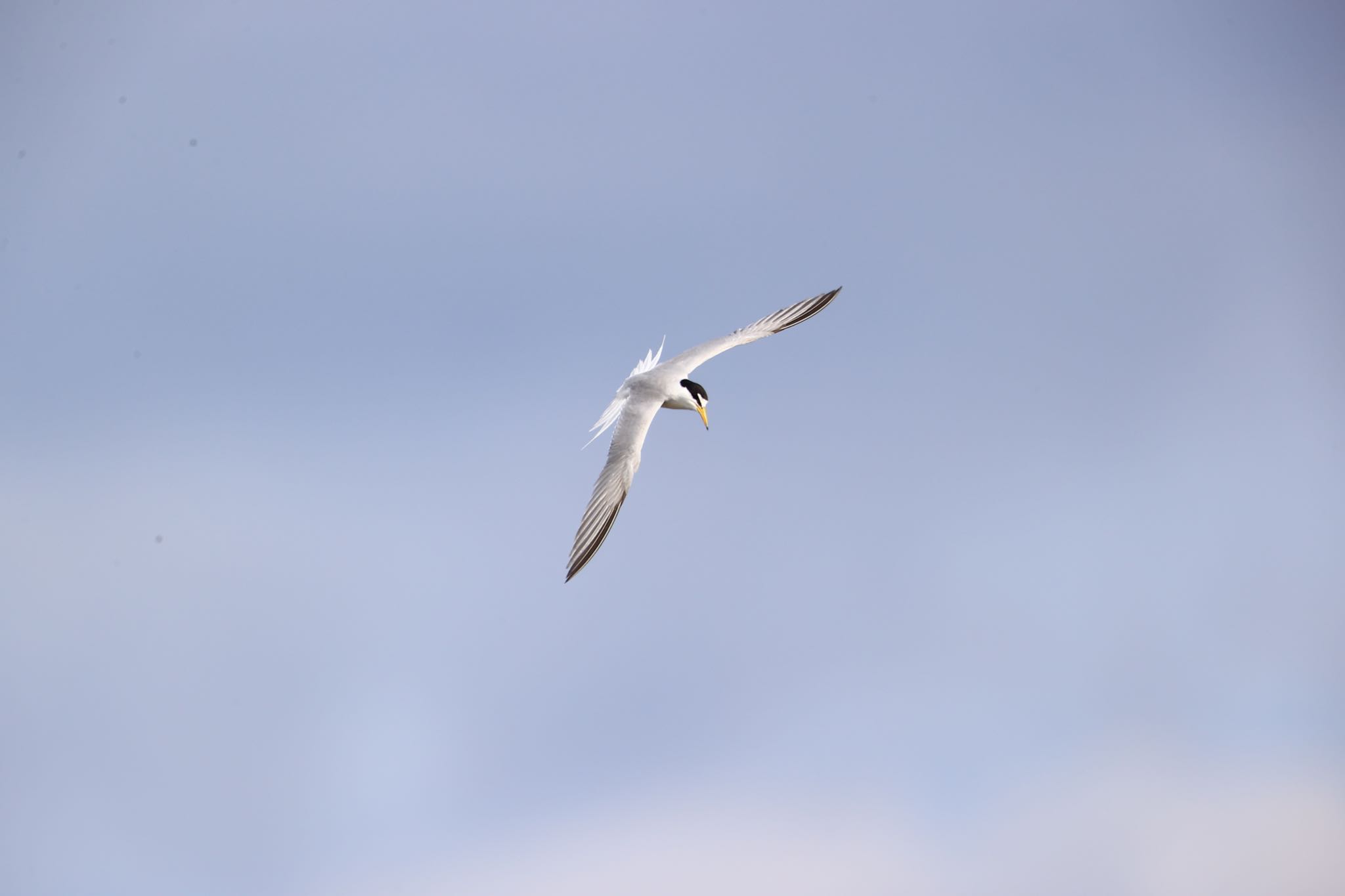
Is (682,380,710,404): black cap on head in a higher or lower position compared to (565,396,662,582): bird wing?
higher

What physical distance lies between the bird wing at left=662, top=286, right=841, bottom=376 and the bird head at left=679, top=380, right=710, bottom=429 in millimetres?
1890

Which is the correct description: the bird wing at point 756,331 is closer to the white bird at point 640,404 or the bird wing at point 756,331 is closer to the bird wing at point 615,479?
the white bird at point 640,404

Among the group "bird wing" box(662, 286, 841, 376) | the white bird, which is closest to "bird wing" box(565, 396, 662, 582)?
the white bird

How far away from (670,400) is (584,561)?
712cm

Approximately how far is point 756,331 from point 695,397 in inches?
201

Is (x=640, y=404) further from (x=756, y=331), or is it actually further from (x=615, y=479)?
(x=756, y=331)

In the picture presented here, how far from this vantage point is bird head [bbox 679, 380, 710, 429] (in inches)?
991

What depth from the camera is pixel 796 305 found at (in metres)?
30.6

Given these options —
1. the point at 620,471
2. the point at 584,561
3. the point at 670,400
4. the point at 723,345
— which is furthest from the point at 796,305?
the point at 584,561

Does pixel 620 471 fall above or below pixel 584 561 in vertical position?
above

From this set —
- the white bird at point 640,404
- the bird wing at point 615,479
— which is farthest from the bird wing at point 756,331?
the bird wing at point 615,479

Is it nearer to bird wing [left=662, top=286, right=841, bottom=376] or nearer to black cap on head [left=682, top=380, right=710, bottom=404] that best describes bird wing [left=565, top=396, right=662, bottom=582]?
black cap on head [left=682, top=380, right=710, bottom=404]

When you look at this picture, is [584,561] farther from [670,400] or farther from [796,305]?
[796,305]

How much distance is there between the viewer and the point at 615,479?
21.9 m
